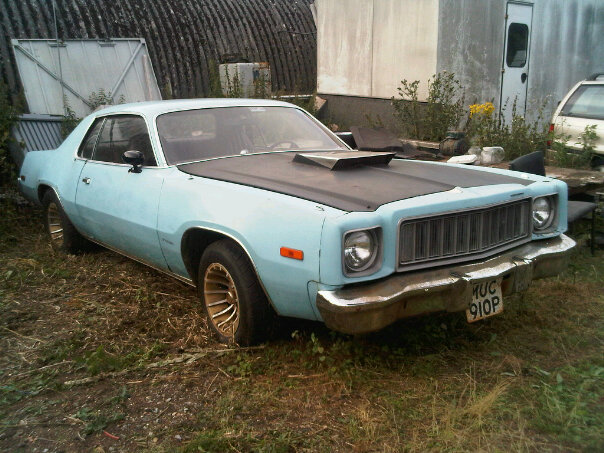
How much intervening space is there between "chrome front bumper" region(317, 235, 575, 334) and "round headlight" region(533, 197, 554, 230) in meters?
0.37

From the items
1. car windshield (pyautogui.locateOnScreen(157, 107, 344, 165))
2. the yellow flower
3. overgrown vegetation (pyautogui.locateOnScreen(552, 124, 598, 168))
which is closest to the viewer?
car windshield (pyautogui.locateOnScreen(157, 107, 344, 165))

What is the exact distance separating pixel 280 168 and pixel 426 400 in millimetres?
1777

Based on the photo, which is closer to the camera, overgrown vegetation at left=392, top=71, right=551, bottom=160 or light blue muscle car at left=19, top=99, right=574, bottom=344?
light blue muscle car at left=19, top=99, right=574, bottom=344

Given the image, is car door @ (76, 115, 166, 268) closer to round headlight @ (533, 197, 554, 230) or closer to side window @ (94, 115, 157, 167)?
side window @ (94, 115, 157, 167)

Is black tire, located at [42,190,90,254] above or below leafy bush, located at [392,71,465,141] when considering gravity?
below

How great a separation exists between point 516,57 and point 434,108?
2.19m

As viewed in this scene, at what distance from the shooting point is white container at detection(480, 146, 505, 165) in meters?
8.00

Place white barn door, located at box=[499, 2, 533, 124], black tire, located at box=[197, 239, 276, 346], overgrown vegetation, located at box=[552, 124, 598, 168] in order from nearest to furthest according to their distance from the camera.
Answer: black tire, located at box=[197, 239, 276, 346] → overgrown vegetation, located at box=[552, 124, 598, 168] → white barn door, located at box=[499, 2, 533, 124]

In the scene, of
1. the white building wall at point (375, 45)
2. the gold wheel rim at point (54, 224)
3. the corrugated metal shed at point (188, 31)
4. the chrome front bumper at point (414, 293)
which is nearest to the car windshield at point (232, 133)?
the chrome front bumper at point (414, 293)

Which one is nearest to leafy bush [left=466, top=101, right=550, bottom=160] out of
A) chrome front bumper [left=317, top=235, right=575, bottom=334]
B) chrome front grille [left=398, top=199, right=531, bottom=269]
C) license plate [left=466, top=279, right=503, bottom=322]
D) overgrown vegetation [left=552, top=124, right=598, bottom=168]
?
overgrown vegetation [left=552, top=124, right=598, bottom=168]

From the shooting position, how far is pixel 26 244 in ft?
21.0

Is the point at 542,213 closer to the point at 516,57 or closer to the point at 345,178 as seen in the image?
the point at 345,178

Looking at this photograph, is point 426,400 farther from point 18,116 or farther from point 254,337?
point 18,116

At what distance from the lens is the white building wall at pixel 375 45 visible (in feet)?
32.8
